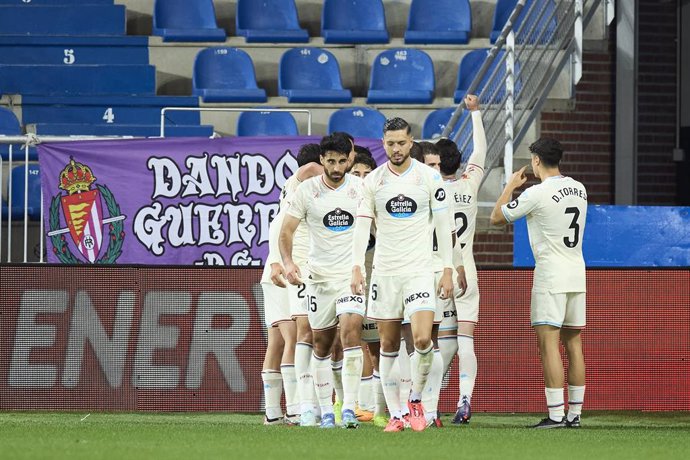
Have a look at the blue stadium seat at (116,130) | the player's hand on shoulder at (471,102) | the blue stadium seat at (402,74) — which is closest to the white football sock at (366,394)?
the player's hand on shoulder at (471,102)

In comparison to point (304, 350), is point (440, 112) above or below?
above

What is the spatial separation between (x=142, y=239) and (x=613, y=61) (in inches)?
238

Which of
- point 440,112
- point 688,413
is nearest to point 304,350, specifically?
point 688,413

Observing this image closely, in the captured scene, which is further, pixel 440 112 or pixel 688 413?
pixel 440 112

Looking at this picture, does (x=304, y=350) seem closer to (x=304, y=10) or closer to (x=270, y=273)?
(x=270, y=273)

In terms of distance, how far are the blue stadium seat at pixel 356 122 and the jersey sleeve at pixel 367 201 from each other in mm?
6899

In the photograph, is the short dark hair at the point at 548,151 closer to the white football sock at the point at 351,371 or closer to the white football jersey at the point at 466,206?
the white football jersey at the point at 466,206

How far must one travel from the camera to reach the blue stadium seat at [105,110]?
55.4ft

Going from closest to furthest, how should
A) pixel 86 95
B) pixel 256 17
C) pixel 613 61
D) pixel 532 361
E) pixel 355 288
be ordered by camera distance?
pixel 355 288 < pixel 532 361 < pixel 613 61 < pixel 86 95 < pixel 256 17

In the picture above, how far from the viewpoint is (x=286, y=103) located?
17234 millimetres

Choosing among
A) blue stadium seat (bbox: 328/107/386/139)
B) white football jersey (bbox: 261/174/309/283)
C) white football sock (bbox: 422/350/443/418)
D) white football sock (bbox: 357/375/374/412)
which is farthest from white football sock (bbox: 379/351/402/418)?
blue stadium seat (bbox: 328/107/386/139)

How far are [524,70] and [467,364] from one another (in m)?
5.45

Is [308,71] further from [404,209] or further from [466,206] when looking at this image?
[404,209]

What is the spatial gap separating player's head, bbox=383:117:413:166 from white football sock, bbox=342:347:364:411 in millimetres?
1323
